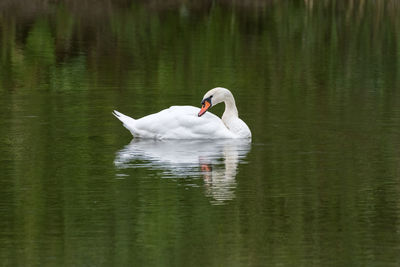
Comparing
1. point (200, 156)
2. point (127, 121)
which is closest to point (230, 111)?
point (127, 121)

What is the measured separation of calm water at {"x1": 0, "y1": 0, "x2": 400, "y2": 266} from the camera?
1040cm

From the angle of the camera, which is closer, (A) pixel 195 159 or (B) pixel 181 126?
(A) pixel 195 159

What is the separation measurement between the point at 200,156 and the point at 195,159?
0.87 ft

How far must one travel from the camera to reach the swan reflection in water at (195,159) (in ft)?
43.2

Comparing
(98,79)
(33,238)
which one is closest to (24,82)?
(98,79)

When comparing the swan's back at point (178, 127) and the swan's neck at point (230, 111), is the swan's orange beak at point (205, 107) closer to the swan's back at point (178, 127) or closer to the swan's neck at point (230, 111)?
the swan's back at point (178, 127)

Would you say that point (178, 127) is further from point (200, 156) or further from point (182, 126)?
point (200, 156)

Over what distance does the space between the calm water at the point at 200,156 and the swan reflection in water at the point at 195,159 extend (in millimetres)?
23

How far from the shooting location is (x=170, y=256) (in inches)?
391

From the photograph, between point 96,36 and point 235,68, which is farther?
point 96,36

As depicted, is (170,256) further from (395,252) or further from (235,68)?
(235,68)

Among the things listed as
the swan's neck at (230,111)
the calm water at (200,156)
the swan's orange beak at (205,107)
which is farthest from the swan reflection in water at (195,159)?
the swan's neck at (230,111)

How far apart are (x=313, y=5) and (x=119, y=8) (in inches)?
251

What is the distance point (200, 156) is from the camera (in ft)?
49.1
